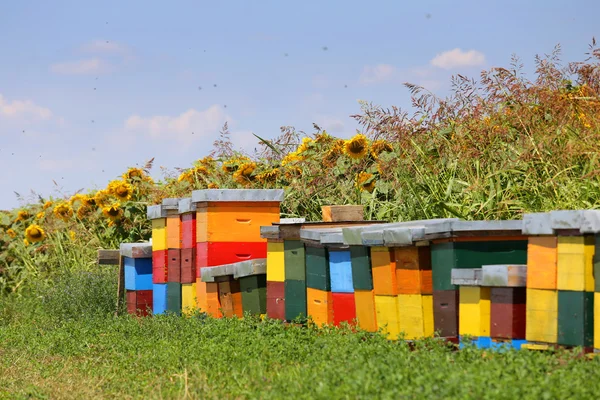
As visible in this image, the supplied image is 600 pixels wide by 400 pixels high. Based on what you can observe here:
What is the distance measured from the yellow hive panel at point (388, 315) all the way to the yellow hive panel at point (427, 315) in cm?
23

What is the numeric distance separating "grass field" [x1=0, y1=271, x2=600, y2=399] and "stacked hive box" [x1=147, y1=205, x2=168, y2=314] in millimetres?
384

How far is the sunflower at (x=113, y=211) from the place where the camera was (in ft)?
36.1

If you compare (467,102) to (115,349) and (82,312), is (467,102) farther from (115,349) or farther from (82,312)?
(82,312)

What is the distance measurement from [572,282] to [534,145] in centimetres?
186

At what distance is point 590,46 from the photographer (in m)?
6.80

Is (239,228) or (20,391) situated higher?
(239,228)

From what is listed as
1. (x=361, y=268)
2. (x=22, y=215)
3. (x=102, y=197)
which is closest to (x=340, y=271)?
(x=361, y=268)

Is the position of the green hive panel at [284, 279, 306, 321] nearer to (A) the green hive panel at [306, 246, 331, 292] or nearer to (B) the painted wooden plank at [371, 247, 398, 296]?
(A) the green hive panel at [306, 246, 331, 292]

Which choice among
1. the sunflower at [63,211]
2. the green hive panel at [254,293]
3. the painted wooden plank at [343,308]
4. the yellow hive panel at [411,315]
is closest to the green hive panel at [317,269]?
the painted wooden plank at [343,308]

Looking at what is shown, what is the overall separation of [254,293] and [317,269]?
996 millimetres

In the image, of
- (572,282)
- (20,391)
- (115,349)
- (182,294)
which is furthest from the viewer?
(182,294)

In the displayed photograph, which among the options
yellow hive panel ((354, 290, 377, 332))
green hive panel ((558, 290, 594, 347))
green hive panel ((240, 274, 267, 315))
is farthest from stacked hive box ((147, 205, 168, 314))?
green hive panel ((558, 290, 594, 347))

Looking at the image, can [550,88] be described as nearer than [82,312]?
Yes

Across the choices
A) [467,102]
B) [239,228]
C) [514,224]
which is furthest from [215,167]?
[514,224]
